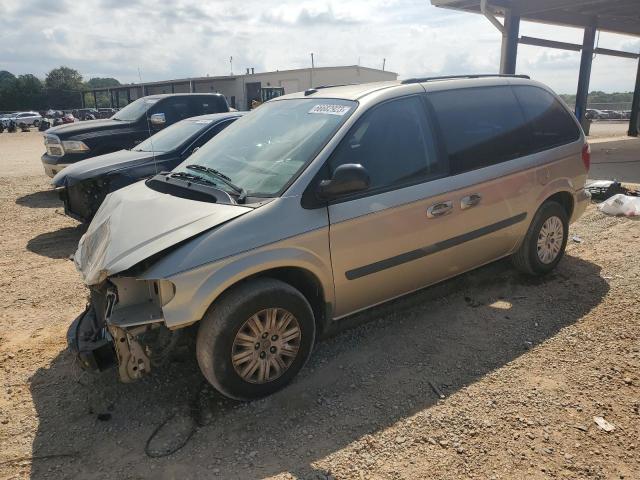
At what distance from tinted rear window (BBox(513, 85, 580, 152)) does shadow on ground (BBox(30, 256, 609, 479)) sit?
1.42 metres

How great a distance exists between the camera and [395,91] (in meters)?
3.65

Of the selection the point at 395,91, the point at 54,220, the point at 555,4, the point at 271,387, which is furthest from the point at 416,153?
the point at 555,4

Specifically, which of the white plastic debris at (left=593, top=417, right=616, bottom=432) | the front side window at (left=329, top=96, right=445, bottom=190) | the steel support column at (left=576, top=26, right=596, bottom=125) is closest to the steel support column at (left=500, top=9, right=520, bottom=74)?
the steel support column at (left=576, top=26, right=596, bottom=125)

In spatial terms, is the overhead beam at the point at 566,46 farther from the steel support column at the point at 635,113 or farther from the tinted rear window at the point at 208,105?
the tinted rear window at the point at 208,105

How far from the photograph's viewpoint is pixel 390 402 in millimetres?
3049

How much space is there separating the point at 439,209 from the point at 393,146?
22.5 inches

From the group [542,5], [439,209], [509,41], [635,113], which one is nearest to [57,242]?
[439,209]

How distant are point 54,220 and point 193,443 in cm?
609

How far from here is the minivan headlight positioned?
858cm

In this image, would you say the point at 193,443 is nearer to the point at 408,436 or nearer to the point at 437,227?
the point at 408,436

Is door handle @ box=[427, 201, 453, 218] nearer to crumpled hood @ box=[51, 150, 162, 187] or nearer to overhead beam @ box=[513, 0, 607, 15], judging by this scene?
crumpled hood @ box=[51, 150, 162, 187]

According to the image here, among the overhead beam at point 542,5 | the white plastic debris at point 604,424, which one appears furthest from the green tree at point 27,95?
the white plastic debris at point 604,424

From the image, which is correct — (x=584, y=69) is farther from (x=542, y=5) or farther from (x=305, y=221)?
(x=305, y=221)

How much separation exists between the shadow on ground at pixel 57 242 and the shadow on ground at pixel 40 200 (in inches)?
78.1
